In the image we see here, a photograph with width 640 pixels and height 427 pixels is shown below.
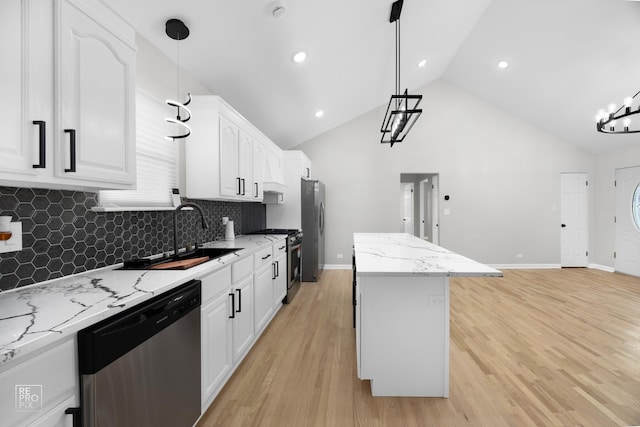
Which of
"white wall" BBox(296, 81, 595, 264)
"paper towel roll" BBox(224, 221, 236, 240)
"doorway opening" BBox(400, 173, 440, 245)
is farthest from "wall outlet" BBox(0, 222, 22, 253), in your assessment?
"doorway opening" BBox(400, 173, 440, 245)

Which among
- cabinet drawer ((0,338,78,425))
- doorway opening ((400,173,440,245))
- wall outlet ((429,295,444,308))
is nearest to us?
cabinet drawer ((0,338,78,425))

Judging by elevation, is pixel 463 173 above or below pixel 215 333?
above

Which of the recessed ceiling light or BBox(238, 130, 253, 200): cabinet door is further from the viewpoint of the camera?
the recessed ceiling light

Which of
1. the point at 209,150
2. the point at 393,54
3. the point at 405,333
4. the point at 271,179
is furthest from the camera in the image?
the point at 393,54

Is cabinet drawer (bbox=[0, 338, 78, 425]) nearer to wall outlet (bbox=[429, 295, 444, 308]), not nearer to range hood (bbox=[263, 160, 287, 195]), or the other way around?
wall outlet (bbox=[429, 295, 444, 308])

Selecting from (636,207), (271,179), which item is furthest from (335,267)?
(636,207)

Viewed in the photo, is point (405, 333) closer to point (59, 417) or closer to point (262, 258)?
point (262, 258)

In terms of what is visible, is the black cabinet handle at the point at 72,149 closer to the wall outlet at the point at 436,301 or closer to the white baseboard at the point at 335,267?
the wall outlet at the point at 436,301

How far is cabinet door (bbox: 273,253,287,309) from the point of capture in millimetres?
3428

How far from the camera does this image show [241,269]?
7.70ft

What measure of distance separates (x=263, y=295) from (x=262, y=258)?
1.23 feet

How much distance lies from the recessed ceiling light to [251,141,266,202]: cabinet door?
41.2 inches

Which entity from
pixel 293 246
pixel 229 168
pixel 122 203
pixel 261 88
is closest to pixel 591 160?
pixel 293 246

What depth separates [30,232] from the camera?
4.47ft
